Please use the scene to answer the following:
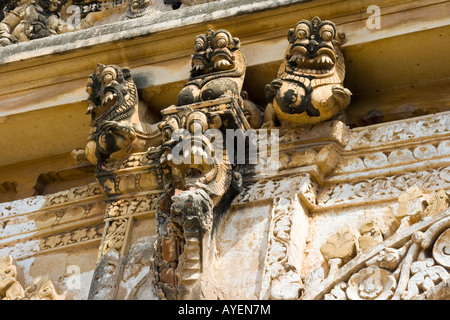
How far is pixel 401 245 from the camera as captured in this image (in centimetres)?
492

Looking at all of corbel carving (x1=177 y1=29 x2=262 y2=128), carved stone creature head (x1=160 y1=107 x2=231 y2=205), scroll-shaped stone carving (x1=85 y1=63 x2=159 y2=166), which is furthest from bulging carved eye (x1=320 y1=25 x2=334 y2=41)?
scroll-shaped stone carving (x1=85 y1=63 x2=159 y2=166)

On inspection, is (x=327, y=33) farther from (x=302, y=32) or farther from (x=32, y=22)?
(x=32, y=22)

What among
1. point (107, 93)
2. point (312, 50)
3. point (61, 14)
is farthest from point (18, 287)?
point (61, 14)

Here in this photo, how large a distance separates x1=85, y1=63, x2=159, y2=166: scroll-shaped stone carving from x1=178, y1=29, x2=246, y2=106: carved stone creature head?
A: 14.0 inches

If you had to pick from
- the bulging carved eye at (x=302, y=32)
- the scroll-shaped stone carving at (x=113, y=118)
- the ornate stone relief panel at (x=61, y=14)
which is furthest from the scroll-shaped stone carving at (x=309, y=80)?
the ornate stone relief panel at (x=61, y=14)

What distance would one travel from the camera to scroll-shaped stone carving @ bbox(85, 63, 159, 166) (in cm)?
582

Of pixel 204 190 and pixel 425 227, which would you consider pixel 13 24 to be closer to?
pixel 204 190

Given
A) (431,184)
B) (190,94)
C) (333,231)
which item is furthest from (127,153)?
(431,184)

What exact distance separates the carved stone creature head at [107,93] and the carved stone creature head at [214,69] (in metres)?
0.37

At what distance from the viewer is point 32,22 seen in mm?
7020

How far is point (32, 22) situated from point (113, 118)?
4.75ft

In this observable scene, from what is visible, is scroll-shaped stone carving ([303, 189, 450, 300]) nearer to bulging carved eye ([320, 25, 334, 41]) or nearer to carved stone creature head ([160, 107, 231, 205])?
carved stone creature head ([160, 107, 231, 205])

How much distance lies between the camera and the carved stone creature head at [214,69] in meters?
5.67

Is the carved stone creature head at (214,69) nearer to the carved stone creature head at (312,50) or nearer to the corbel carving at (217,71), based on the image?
the corbel carving at (217,71)
